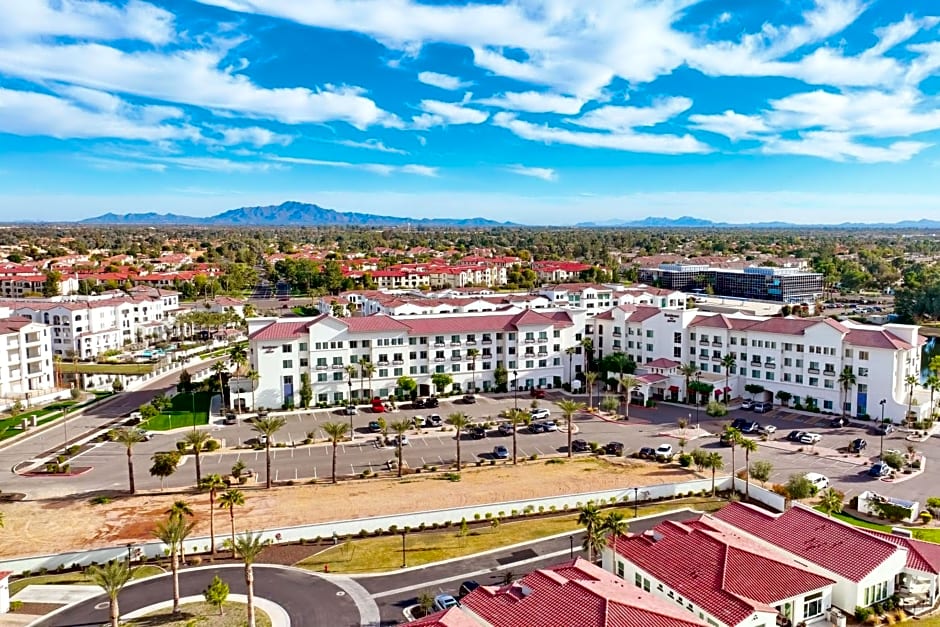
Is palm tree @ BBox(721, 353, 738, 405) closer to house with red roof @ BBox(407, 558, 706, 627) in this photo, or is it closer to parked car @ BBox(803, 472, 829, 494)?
parked car @ BBox(803, 472, 829, 494)

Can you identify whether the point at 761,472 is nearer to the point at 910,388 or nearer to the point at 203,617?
the point at 910,388

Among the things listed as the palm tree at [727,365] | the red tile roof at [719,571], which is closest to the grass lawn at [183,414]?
the red tile roof at [719,571]

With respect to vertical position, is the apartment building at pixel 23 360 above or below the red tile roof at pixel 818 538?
above

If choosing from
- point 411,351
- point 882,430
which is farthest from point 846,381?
point 411,351

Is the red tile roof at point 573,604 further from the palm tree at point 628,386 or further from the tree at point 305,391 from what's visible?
the tree at point 305,391

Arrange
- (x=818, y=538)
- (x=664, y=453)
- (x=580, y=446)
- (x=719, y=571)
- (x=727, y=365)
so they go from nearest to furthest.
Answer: (x=719, y=571), (x=818, y=538), (x=664, y=453), (x=580, y=446), (x=727, y=365)

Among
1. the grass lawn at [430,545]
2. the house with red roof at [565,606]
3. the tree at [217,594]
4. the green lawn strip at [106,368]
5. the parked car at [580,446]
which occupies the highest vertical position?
the house with red roof at [565,606]
